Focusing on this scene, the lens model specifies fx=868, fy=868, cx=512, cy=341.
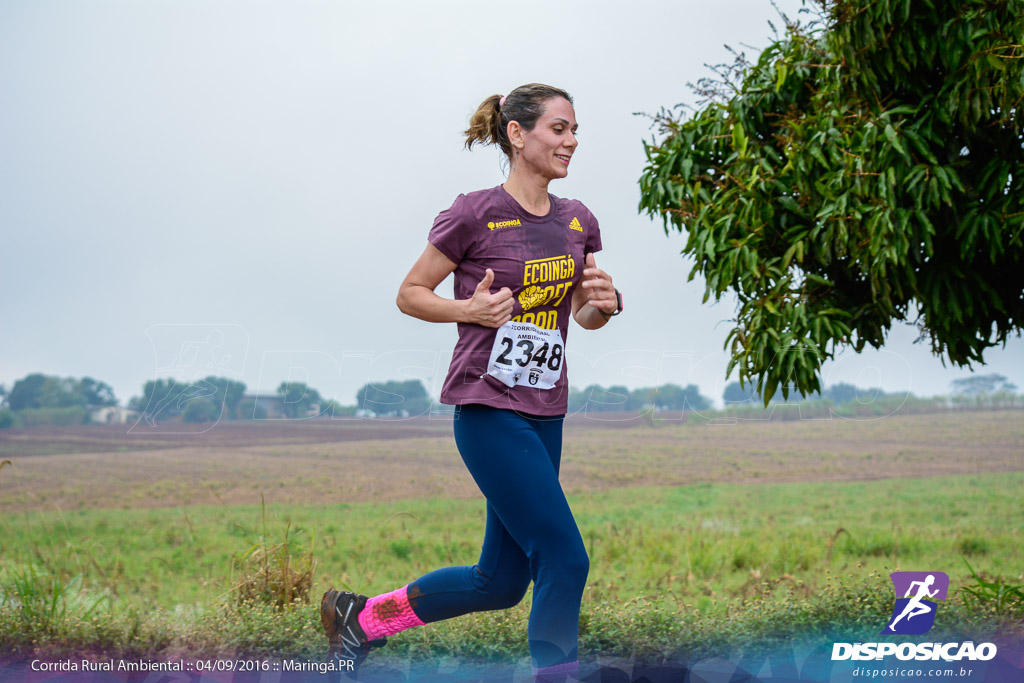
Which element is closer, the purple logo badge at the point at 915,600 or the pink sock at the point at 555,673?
the pink sock at the point at 555,673

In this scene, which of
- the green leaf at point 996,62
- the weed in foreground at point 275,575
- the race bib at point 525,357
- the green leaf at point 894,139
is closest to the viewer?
the race bib at point 525,357

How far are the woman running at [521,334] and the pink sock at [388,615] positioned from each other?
29 cm

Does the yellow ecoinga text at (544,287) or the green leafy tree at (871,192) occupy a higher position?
the green leafy tree at (871,192)

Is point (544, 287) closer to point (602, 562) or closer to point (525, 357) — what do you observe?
point (525, 357)

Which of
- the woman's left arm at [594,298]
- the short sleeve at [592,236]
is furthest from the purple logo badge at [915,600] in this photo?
the short sleeve at [592,236]

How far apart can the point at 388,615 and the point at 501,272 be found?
1.57 meters

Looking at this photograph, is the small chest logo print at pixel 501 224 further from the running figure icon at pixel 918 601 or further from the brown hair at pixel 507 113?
the running figure icon at pixel 918 601

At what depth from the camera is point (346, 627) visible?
376 cm

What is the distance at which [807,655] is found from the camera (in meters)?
4.37

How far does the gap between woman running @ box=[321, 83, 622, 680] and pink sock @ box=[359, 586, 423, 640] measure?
288 mm

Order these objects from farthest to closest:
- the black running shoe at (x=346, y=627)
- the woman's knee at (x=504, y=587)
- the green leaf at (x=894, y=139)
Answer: the green leaf at (x=894, y=139)
the black running shoe at (x=346, y=627)
the woman's knee at (x=504, y=587)

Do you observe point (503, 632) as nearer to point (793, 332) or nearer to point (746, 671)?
point (746, 671)

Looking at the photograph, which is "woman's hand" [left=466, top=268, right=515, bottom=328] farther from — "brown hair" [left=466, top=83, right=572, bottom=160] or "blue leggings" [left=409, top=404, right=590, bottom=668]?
"brown hair" [left=466, top=83, right=572, bottom=160]

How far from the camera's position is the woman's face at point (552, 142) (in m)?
3.11
